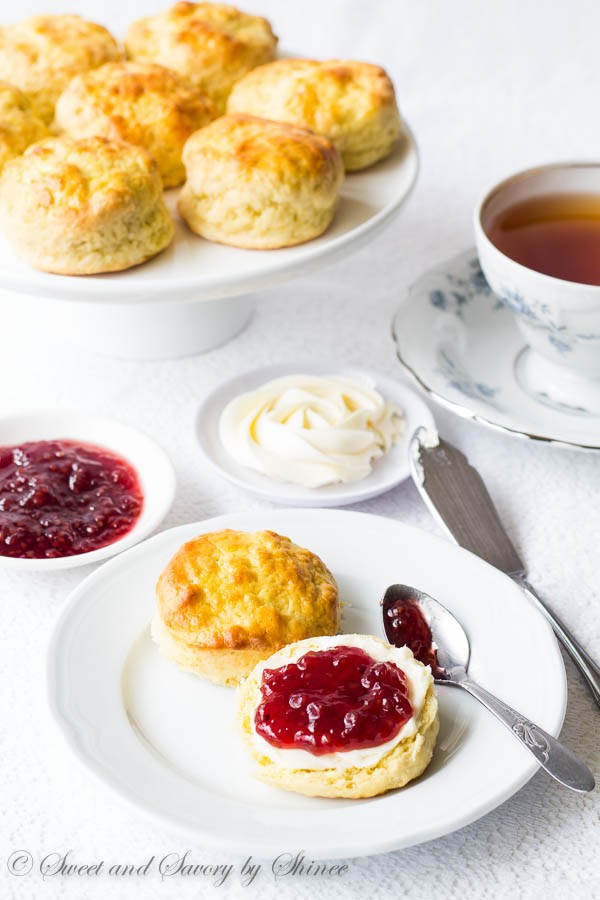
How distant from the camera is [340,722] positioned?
177cm

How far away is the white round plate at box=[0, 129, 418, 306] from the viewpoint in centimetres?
256

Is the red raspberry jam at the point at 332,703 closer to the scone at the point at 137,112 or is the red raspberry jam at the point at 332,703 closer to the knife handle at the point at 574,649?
the knife handle at the point at 574,649

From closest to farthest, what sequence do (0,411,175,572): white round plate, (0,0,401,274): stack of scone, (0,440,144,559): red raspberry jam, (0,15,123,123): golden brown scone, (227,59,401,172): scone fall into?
(0,440,144,559): red raspberry jam → (0,411,175,572): white round plate → (0,0,401,274): stack of scone → (227,59,401,172): scone → (0,15,123,123): golden brown scone

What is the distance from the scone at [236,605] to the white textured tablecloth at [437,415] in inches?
11.7

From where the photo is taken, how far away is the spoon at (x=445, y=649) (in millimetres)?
1787

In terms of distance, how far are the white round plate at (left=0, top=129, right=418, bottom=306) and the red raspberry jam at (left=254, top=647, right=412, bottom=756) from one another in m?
1.05

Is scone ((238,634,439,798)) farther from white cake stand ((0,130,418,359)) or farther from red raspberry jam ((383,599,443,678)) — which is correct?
white cake stand ((0,130,418,359))

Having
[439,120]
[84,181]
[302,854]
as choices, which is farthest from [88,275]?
[439,120]

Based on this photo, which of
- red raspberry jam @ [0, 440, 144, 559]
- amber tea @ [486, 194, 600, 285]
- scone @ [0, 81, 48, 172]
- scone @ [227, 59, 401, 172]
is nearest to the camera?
red raspberry jam @ [0, 440, 144, 559]

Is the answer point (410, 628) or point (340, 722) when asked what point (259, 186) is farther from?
point (340, 722)

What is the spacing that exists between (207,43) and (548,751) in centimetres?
235

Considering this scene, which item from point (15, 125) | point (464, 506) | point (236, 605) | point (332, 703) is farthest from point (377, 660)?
point (15, 125)

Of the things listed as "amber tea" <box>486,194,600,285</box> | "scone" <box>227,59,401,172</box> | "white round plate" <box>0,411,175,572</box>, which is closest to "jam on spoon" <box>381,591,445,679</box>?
"white round plate" <box>0,411,175,572</box>

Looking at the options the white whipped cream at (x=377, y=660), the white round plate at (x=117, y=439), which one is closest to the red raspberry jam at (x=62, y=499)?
the white round plate at (x=117, y=439)
